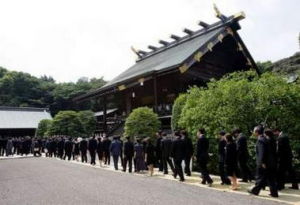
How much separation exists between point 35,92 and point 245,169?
2479 inches

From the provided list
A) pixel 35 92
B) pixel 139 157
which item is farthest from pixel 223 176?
pixel 35 92

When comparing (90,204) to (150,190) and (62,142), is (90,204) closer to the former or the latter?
(150,190)

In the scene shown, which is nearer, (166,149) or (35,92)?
(166,149)

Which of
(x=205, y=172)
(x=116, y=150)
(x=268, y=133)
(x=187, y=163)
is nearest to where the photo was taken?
(x=268, y=133)

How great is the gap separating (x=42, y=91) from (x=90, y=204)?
2514 inches

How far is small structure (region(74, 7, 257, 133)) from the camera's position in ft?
76.6

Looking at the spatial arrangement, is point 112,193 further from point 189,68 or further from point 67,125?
point 67,125

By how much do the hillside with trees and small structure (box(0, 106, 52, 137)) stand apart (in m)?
9.80

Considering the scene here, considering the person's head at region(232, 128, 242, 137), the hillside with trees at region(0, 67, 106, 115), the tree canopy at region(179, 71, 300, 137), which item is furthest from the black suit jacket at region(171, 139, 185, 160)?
the hillside with trees at region(0, 67, 106, 115)

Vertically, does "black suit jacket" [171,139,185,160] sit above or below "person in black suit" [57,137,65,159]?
below

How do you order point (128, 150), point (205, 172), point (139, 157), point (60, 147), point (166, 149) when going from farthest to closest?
1. point (60, 147)
2. point (128, 150)
3. point (139, 157)
4. point (166, 149)
5. point (205, 172)

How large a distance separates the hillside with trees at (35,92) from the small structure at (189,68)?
35344mm

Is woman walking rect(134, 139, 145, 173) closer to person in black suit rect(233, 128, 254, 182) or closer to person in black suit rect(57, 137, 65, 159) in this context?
person in black suit rect(233, 128, 254, 182)

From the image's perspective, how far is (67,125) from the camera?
34438 millimetres
